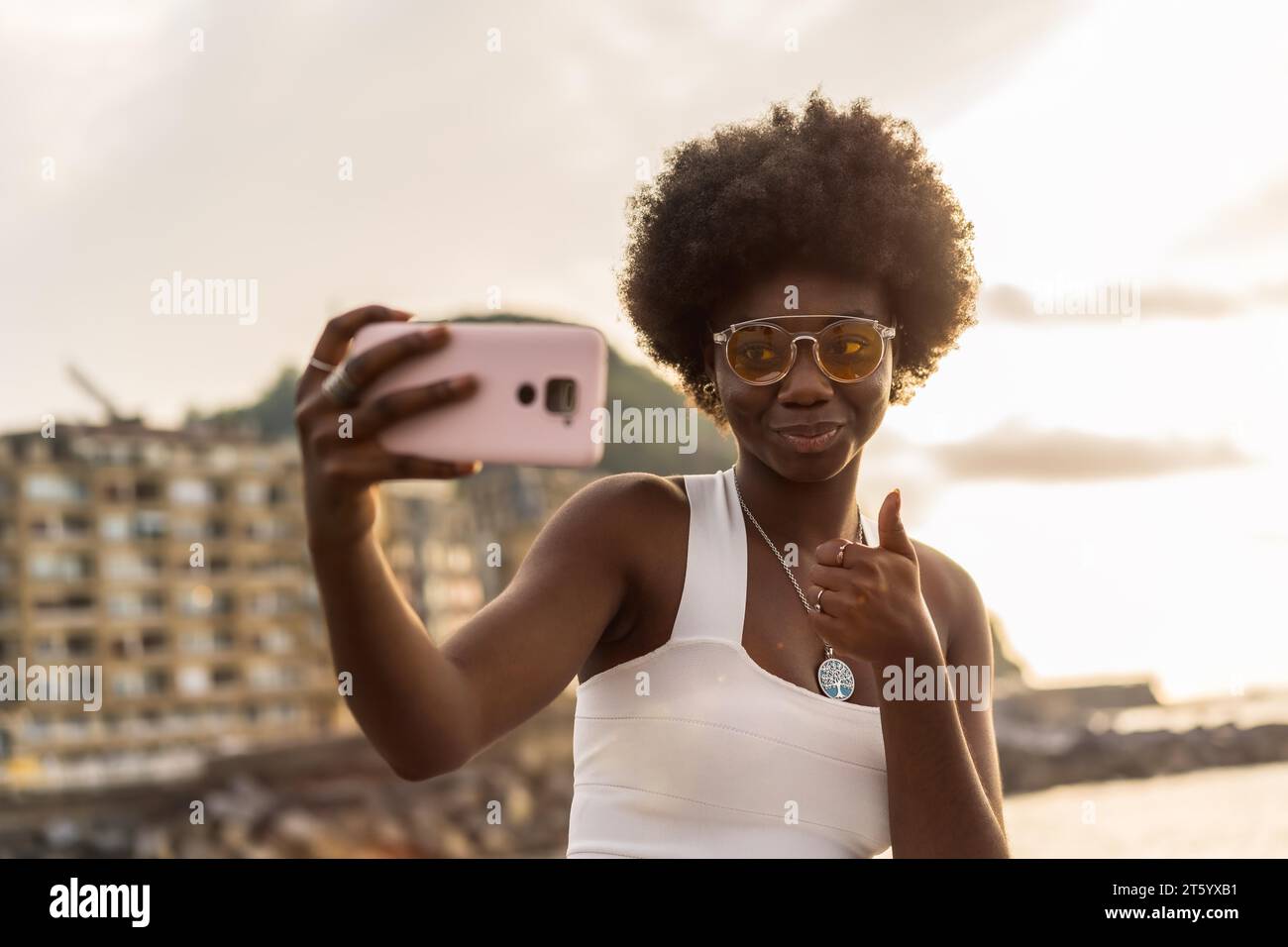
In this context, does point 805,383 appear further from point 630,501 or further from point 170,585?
point 170,585

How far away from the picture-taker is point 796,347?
2.59 metres

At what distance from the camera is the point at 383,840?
67250mm

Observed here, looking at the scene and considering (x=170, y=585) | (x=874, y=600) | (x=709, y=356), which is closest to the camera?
(x=874, y=600)

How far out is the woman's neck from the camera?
9.14ft

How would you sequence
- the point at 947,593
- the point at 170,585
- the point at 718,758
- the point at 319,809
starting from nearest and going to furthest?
the point at 718,758 → the point at 947,593 → the point at 319,809 → the point at 170,585

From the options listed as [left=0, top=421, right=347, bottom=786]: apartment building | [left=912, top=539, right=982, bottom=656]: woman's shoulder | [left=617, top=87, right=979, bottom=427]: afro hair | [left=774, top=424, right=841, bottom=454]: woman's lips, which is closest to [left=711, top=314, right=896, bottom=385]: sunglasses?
[left=774, top=424, right=841, bottom=454]: woman's lips

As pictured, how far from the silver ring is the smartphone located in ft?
0.05

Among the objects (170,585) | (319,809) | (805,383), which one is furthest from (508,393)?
(170,585)

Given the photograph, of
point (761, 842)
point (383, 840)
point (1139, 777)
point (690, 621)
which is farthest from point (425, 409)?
point (1139, 777)

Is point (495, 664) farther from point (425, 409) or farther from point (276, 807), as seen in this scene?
point (276, 807)

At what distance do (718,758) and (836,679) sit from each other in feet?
0.98

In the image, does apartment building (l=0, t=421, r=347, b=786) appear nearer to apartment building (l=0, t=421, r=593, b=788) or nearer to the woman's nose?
apartment building (l=0, t=421, r=593, b=788)

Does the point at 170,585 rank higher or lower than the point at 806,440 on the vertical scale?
higher

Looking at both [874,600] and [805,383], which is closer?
[874,600]
